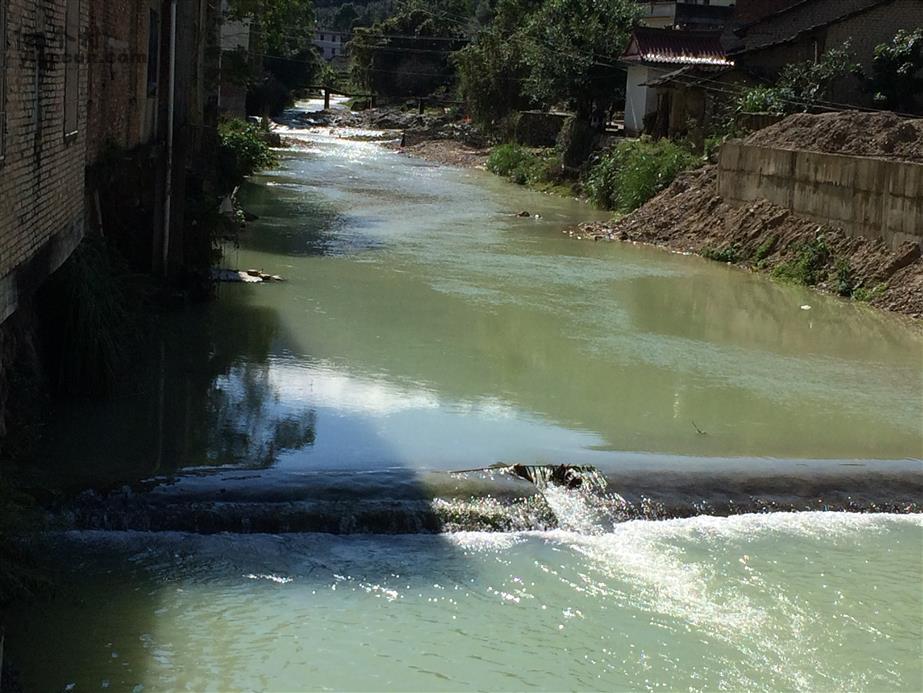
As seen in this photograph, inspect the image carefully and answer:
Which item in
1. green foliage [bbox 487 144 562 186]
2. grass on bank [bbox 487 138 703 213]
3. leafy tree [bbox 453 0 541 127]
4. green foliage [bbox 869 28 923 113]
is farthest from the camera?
leafy tree [bbox 453 0 541 127]

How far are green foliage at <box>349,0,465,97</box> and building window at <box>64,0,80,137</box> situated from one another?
2807 inches

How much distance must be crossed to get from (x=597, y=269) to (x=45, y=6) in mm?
15166

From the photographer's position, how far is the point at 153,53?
18594mm

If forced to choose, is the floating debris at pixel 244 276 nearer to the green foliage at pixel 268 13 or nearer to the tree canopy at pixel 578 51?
the green foliage at pixel 268 13

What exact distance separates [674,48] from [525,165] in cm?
664

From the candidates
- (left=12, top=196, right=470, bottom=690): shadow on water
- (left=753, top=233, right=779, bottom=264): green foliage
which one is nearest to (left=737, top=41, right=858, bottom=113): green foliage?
(left=753, top=233, right=779, bottom=264): green foliage

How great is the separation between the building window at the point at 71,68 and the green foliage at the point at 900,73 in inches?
955

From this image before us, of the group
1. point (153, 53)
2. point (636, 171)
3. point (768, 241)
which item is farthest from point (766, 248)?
point (153, 53)

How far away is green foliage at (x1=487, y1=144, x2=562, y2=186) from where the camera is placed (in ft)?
141

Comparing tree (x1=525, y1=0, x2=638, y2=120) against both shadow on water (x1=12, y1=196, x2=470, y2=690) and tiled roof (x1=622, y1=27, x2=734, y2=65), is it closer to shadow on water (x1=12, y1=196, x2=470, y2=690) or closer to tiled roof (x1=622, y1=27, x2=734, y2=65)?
tiled roof (x1=622, y1=27, x2=734, y2=65)

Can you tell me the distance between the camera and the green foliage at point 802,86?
30.9m

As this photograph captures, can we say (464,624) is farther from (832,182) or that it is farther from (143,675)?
(832,182)

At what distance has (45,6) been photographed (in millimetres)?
10477

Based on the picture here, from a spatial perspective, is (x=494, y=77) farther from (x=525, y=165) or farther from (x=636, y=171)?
(x=636, y=171)
